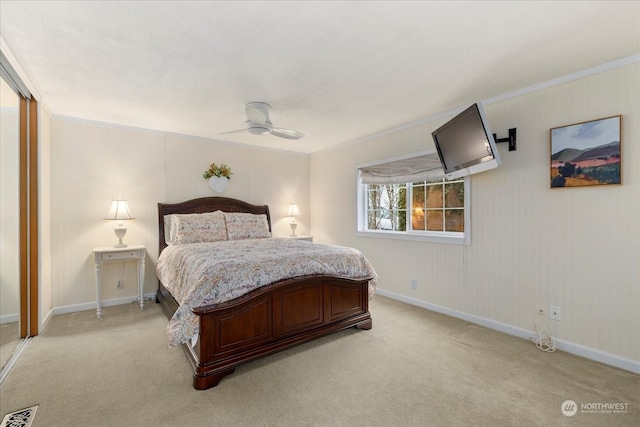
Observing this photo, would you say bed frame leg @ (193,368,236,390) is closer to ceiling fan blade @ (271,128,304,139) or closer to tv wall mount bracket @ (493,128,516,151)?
ceiling fan blade @ (271,128,304,139)

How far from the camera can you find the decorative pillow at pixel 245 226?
4282mm

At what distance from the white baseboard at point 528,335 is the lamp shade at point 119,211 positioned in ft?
12.7

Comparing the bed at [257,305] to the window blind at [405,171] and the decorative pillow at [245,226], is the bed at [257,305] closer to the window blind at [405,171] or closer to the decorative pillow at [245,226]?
the decorative pillow at [245,226]

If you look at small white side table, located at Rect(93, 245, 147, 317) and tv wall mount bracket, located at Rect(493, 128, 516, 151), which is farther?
small white side table, located at Rect(93, 245, 147, 317)

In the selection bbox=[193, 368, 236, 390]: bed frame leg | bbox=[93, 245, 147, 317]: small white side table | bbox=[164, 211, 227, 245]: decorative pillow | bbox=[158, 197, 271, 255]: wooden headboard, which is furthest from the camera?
bbox=[158, 197, 271, 255]: wooden headboard

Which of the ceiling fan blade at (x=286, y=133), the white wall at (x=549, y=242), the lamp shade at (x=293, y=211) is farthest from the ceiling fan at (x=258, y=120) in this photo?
the lamp shade at (x=293, y=211)

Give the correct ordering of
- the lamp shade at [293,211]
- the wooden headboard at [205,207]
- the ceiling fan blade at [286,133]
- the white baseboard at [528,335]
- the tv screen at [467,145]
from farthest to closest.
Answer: the lamp shade at [293,211], the wooden headboard at [205,207], the ceiling fan blade at [286,133], the tv screen at [467,145], the white baseboard at [528,335]

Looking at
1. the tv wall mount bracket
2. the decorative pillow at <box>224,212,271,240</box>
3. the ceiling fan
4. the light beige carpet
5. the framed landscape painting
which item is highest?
the ceiling fan

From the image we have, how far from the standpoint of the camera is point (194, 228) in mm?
3982

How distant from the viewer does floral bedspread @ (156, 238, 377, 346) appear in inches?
84.5

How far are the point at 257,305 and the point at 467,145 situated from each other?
252 centimetres

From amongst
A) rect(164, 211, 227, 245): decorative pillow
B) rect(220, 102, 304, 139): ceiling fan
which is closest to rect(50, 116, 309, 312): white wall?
rect(164, 211, 227, 245): decorative pillow

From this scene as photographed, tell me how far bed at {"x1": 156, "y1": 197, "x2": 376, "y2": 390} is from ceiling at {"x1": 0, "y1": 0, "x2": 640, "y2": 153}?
1658mm

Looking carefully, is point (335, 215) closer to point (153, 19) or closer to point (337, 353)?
point (337, 353)
